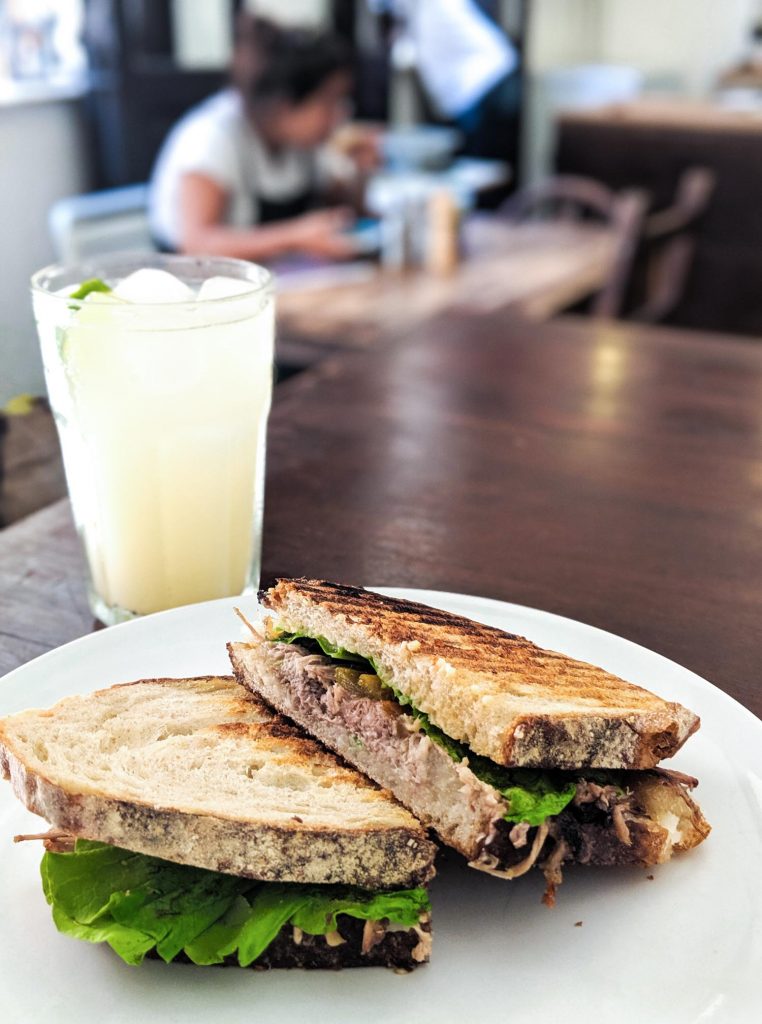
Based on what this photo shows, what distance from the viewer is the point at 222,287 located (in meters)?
1.14

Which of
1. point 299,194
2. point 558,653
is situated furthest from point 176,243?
point 558,653

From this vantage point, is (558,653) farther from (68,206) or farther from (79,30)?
(79,30)

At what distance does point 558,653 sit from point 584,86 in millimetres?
9755

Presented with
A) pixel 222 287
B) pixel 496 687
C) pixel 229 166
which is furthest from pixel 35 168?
pixel 496 687

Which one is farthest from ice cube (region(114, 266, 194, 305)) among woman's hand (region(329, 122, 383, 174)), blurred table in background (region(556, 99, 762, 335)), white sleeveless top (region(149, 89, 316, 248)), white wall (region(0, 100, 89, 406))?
blurred table in background (region(556, 99, 762, 335))

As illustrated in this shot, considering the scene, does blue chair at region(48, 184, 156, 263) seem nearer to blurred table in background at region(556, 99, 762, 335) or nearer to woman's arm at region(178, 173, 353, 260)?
woman's arm at region(178, 173, 353, 260)

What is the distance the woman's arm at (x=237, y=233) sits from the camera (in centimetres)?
390

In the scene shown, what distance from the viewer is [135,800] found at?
71cm

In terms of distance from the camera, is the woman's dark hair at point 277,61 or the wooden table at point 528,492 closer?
the wooden table at point 528,492

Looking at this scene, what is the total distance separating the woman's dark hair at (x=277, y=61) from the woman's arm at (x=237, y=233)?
44cm

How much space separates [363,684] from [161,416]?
0.38m

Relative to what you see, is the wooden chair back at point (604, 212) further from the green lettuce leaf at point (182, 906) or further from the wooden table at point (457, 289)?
the green lettuce leaf at point (182, 906)

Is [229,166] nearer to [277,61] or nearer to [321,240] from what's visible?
[277,61]

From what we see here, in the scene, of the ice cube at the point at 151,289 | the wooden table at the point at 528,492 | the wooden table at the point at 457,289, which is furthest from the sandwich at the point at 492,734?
the wooden table at the point at 457,289
